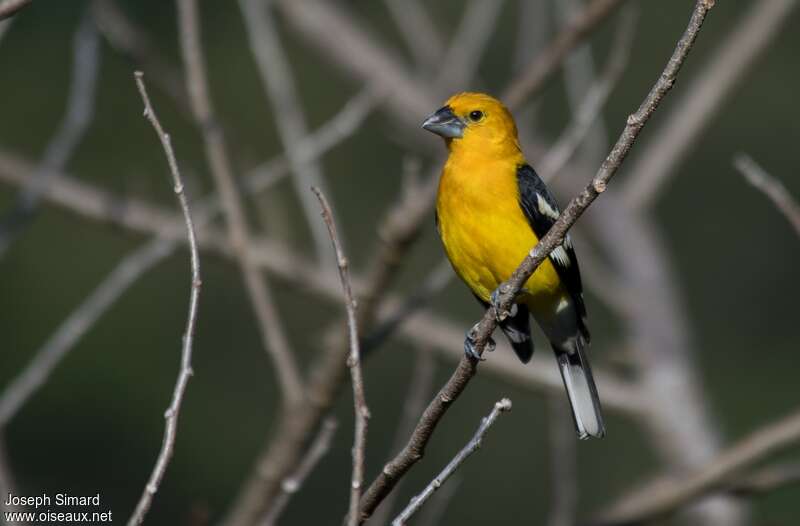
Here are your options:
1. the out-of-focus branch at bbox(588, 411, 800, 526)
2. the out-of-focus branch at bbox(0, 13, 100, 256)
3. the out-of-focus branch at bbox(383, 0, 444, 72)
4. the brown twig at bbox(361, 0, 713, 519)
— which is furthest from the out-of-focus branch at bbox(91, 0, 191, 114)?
the brown twig at bbox(361, 0, 713, 519)

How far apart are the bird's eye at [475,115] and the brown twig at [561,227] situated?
1.91 m

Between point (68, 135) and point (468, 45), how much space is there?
237cm

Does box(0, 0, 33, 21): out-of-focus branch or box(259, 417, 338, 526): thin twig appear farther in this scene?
box(259, 417, 338, 526): thin twig

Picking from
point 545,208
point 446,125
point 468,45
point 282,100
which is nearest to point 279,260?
point 282,100

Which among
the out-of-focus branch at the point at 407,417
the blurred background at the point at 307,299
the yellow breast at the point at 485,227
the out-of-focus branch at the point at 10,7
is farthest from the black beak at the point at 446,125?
the blurred background at the point at 307,299

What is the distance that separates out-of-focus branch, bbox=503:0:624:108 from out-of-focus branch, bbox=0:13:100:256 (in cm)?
160

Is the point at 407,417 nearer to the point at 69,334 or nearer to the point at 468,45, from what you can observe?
the point at 69,334

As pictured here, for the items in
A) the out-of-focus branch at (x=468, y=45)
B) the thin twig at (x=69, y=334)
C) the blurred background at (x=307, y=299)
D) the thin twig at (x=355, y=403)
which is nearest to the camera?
the thin twig at (x=355, y=403)

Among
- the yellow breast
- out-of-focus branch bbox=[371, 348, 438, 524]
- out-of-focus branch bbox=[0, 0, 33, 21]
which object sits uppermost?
the yellow breast

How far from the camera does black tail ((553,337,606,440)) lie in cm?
432

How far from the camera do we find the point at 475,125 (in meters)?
4.79

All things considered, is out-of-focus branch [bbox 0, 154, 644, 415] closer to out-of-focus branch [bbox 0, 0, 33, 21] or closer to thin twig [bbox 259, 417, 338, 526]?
thin twig [bbox 259, 417, 338, 526]

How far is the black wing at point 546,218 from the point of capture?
4.51 metres

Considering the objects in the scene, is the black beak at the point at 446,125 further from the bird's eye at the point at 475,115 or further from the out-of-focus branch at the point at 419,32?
the out-of-focus branch at the point at 419,32
